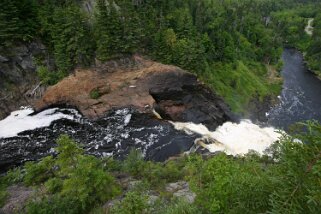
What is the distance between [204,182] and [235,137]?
90.7 feet

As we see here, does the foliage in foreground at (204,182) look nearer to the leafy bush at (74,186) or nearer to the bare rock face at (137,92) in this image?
the leafy bush at (74,186)

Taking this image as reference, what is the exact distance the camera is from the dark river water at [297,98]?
5644 cm

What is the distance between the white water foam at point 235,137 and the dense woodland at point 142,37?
31.3ft

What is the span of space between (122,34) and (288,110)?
135ft

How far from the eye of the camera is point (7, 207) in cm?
2442

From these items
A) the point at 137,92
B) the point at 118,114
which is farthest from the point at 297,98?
the point at 118,114

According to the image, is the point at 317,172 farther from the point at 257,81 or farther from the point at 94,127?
the point at 257,81

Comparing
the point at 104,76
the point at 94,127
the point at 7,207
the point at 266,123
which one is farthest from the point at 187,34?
the point at 7,207

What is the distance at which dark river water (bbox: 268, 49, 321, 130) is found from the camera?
56.4 meters

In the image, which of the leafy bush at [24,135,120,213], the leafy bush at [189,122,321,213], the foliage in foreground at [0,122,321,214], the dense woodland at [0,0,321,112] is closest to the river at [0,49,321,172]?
the foliage in foreground at [0,122,321,214]

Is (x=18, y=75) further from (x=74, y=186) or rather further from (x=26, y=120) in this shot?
(x=74, y=186)

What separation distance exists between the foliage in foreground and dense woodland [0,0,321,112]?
70.4 ft

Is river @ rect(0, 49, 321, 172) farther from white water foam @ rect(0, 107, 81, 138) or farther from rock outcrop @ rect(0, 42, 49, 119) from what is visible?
rock outcrop @ rect(0, 42, 49, 119)

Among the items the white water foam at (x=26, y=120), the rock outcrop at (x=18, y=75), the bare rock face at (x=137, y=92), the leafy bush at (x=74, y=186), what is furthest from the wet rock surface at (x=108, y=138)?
the leafy bush at (x=74, y=186)
